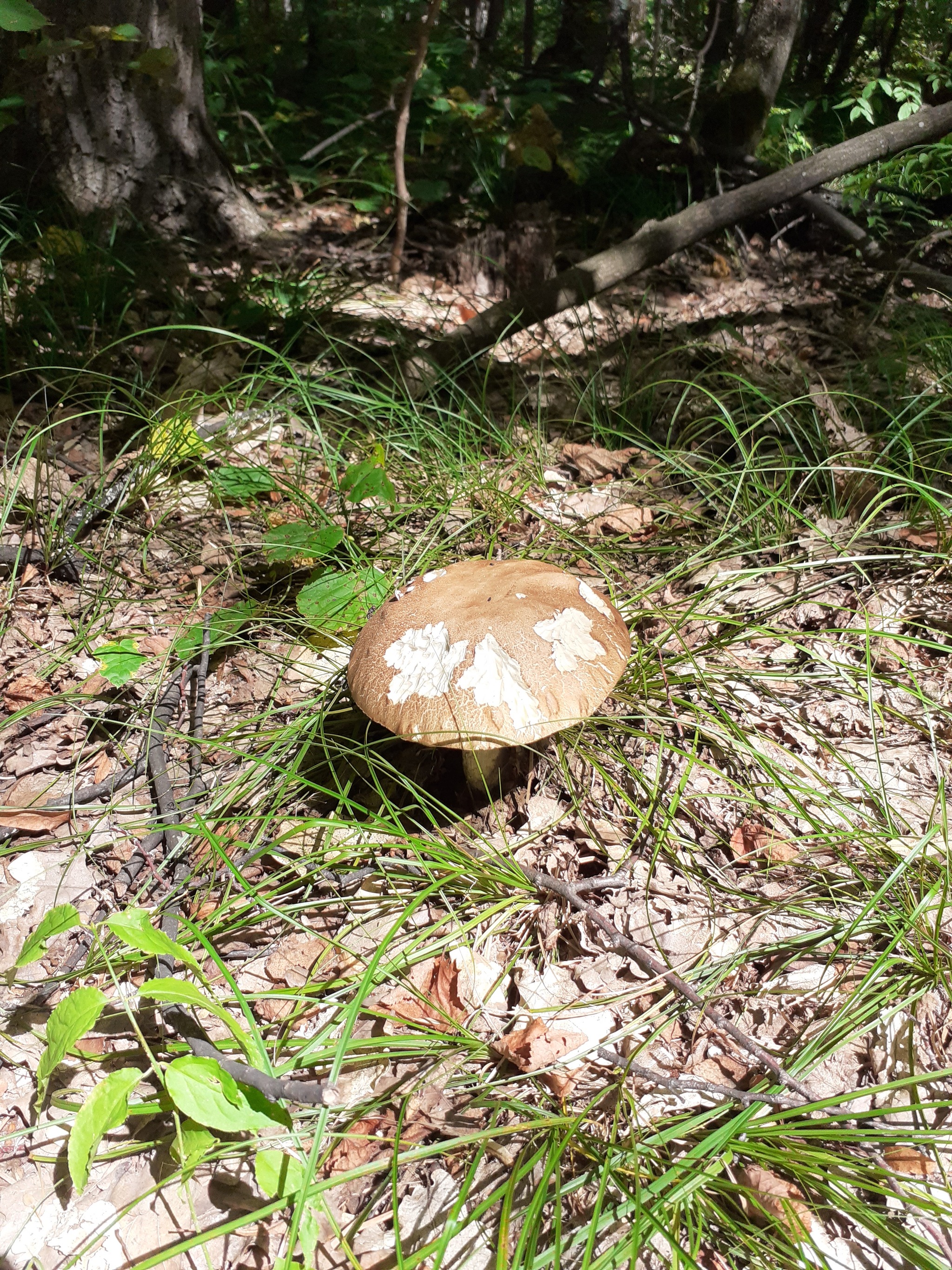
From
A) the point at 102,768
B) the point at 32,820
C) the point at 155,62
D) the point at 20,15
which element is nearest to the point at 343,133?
the point at 155,62

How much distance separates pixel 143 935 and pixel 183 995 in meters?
0.12

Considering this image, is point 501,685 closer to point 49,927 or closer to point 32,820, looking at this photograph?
→ point 49,927

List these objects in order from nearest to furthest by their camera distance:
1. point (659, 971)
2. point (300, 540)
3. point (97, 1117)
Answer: point (97, 1117)
point (659, 971)
point (300, 540)

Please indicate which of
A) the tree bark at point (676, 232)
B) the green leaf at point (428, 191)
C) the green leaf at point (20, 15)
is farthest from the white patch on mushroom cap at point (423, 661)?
the green leaf at point (428, 191)

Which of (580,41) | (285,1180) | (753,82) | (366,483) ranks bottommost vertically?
(285,1180)

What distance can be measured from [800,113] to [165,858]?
5783mm

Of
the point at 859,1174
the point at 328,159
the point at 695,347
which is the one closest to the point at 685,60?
the point at 328,159

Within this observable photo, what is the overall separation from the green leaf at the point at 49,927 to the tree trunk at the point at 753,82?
4.95 metres

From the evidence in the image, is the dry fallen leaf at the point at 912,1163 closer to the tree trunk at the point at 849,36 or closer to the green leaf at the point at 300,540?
the green leaf at the point at 300,540

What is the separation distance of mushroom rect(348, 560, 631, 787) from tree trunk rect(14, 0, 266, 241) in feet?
10.6

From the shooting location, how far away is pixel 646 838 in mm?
1852

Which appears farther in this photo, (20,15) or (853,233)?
(853,233)

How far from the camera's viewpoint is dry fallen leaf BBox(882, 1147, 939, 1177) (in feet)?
4.27

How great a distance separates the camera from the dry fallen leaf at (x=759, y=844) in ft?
5.87
